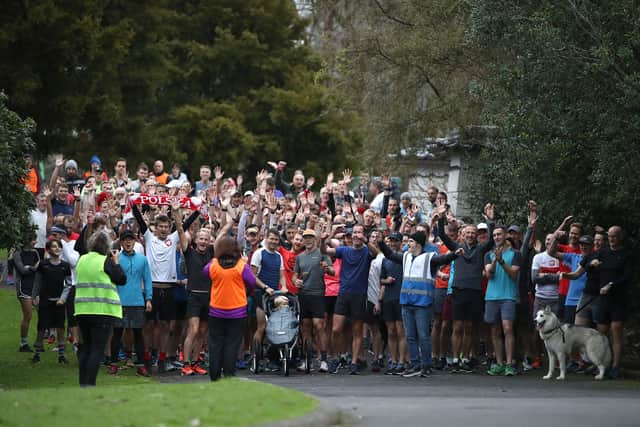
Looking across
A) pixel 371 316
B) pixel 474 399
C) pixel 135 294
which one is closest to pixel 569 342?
pixel 371 316

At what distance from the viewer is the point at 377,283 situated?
2047 centimetres

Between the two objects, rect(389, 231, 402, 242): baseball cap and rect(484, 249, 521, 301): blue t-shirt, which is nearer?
rect(484, 249, 521, 301): blue t-shirt

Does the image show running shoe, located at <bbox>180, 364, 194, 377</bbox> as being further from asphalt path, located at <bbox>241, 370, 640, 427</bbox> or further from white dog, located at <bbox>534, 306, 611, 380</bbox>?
white dog, located at <bbox>534, 306, 611, 380</bbox>

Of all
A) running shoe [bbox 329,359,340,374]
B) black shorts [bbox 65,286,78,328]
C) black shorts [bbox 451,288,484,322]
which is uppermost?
black shorts [bbox 451,288,484,322]

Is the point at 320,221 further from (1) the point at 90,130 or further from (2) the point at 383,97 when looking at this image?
(1) the point at 90,130

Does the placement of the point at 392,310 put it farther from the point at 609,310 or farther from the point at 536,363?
the point at 609,310

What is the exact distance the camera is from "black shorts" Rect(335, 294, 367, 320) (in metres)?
19.8

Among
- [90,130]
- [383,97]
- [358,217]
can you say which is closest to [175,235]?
[358,217]

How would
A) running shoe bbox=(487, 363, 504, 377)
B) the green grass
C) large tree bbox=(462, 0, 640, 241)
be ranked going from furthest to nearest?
running shoe bbox=(487, 363, 504, 377) → large tree bbox=(462, 0, 640, 241) → the green grass

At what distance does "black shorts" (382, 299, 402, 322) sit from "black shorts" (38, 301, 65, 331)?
18.1 ft

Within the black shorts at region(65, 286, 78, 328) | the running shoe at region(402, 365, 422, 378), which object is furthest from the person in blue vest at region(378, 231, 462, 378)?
the black shorts at region(65, 286, 78, 328)

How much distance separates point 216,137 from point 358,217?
752 inches

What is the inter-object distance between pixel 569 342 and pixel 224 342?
605cm

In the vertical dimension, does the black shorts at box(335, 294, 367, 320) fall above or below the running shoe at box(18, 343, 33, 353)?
above
